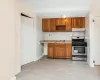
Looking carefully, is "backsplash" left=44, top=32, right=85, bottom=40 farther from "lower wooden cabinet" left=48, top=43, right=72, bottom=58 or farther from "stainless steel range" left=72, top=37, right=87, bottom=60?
"stainless steel range" left=72, top=37, right=87, bottom=60

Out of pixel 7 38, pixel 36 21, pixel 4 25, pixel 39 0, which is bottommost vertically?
pixel 7 38

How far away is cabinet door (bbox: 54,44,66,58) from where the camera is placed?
7.55 meters

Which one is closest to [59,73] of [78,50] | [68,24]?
[78,50]

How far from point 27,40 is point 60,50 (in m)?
2.17

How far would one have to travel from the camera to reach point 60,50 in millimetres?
7582

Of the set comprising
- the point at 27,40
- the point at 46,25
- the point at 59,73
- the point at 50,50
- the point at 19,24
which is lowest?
the point at 59,73

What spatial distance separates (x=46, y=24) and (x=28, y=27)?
190 cm

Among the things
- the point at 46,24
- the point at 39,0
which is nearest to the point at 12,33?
the point at 39,0

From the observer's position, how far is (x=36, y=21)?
271 inches

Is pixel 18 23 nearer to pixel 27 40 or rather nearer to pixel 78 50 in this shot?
pixel 27 40

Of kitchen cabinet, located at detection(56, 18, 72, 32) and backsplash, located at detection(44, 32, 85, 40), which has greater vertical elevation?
kitchen cabinet, located at detection(56, 18, 72, 32)

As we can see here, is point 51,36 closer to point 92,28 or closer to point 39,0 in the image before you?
point 92,28

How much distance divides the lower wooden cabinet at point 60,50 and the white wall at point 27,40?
1.32 metres

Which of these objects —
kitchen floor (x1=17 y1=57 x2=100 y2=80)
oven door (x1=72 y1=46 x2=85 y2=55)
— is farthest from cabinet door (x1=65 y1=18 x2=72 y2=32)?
kitchen floor (x1=17 y1=57 x2=100 y2=80)
